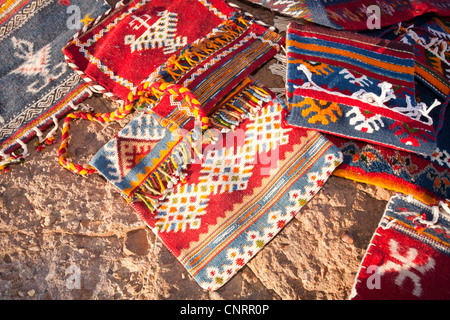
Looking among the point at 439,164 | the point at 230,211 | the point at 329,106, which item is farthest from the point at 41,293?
the point at 439,164

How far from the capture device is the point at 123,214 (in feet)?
6.40

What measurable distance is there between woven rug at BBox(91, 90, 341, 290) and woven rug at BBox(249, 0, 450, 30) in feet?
2.41

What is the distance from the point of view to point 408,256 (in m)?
1.73

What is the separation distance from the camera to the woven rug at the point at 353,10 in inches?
88.4

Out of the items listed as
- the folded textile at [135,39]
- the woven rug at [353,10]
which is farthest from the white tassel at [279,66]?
the folded textile at [135,39]

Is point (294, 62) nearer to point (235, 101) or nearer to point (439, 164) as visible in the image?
point (235, 101)

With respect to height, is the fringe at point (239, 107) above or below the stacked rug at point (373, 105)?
above

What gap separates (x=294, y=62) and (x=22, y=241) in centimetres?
188

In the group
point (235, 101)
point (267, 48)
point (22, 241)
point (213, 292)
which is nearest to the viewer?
point (213, 292)

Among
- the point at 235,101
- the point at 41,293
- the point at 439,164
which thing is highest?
the point at 235,101

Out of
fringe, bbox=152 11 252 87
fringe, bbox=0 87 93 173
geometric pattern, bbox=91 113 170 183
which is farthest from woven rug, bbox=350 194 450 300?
fringe, bbox=0 87 93 173

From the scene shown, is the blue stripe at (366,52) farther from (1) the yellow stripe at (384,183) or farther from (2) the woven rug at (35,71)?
(2) the woven rug at (35,71)

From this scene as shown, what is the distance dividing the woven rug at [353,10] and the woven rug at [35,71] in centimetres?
139

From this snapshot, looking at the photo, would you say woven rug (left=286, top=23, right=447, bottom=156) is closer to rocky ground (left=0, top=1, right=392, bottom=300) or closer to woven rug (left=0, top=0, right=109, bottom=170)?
rocky ground (left=0, top=1, right=392, bottom=300)
